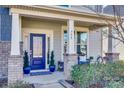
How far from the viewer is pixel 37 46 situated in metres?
12.8

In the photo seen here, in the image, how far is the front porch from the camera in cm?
912

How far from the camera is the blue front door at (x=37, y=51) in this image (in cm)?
1252

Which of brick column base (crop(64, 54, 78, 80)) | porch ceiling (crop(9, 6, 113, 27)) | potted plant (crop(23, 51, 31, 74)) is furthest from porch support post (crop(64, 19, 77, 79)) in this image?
potted plant (crop(23, 51, 31, 74))

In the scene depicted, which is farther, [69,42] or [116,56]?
[116,56]

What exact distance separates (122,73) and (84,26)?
590 cm

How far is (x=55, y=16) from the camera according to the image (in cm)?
1050

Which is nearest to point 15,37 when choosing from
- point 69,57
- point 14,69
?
point 14,69

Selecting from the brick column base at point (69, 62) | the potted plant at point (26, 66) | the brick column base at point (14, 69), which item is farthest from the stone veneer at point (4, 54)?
the brick column base at point (69, 62)

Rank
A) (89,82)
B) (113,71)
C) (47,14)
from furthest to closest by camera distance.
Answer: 1. (47,14)
2. (113,71)
3. (89,82)

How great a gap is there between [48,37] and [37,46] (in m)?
0.89

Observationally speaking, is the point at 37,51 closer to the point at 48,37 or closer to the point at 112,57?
the point at 48,37

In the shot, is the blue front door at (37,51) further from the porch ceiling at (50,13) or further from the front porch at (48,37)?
the porch ceiling at (50,13)
